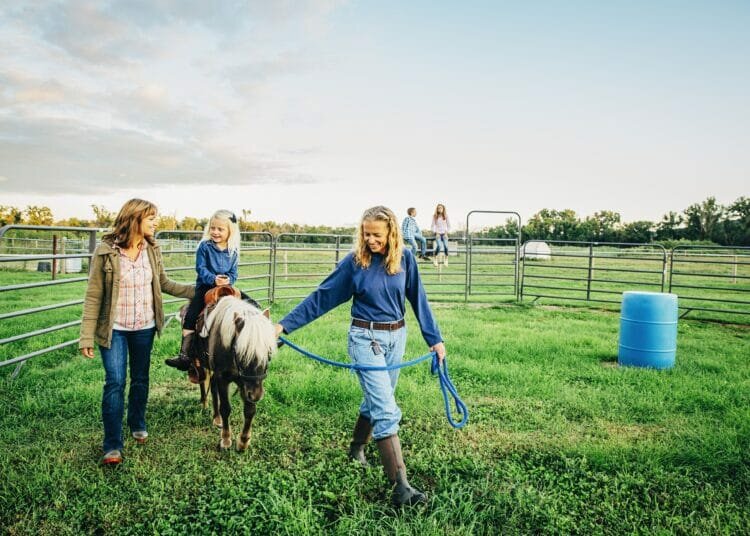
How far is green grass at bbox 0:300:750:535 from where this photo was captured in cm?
274

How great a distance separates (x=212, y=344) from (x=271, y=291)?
278 inches

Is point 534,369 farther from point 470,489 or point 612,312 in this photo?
point 612,312

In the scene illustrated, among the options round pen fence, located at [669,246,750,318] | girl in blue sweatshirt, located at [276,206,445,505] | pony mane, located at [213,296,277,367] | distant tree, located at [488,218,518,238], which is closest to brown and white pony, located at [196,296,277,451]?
pony mane, located at [213,296,277,367]

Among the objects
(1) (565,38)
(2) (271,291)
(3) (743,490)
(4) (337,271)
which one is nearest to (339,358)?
(4) (337,271)

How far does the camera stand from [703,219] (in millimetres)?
66625

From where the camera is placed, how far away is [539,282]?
60.2 feet

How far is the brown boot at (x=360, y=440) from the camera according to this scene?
134 inches

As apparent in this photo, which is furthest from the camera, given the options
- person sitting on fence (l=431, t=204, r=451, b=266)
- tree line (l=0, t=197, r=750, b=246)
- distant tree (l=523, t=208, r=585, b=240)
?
distant tree (l=523, t=208, r=585, b=240)

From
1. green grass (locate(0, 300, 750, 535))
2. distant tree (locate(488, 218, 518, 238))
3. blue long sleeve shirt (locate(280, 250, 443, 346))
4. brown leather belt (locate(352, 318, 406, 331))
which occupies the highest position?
distant tree (locate(488, 218, 518, 238))

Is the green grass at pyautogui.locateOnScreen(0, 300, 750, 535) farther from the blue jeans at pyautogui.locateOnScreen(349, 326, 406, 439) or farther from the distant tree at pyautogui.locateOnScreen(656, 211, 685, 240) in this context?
the distant tree at pyautogui.locateOnScreen(656, 211, 685, 240)

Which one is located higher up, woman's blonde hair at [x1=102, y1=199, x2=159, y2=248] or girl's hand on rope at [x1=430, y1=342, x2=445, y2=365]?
woman's blonde hair at [x1=102, y1=199, x2=159, y2=248]

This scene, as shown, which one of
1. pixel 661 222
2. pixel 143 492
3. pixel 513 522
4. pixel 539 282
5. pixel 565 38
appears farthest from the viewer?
pixel 661 222

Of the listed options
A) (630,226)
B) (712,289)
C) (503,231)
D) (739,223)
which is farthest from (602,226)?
(712,289)

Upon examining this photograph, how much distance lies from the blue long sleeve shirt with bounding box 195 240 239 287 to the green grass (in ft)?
4.16
